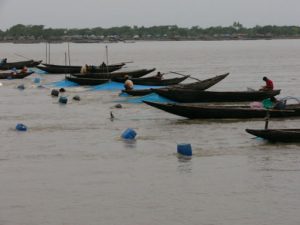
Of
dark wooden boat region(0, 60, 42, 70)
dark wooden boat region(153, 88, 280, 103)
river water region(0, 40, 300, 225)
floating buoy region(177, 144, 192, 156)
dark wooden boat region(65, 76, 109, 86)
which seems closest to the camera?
river water region(0, 40, 300, 225)

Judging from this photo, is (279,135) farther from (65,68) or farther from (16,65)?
(16,65)

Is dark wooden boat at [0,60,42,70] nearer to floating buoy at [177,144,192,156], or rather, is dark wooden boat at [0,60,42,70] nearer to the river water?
the river water

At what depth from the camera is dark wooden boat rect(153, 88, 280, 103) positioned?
23.4 m

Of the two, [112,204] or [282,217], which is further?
[112,204]

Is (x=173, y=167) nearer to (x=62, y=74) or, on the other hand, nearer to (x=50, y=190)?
(x=50, y=190)

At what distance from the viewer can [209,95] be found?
24031 mm

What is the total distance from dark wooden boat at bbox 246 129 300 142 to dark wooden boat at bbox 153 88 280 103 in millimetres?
8079

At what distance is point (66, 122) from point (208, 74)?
24.9 meters

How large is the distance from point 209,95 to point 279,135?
8733 mm

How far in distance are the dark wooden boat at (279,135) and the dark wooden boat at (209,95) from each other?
8.08 meters

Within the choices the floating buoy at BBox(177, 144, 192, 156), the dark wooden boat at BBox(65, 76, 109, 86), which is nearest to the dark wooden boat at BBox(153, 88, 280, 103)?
the floating buoy at BBox(177, 144, 192, 156)

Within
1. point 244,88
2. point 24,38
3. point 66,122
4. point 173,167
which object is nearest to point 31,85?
point 244,88

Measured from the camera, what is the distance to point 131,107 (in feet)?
80.1

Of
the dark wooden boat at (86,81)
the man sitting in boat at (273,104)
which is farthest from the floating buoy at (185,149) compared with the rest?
the dark wooden boat at (86,81)
